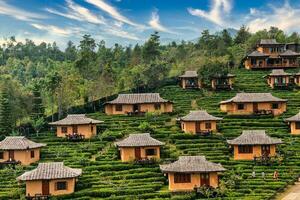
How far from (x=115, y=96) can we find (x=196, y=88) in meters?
14.3

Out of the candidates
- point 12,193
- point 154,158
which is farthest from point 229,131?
point 12,193

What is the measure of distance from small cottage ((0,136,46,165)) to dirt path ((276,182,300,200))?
2753 centimetres

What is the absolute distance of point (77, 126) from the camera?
233 ft

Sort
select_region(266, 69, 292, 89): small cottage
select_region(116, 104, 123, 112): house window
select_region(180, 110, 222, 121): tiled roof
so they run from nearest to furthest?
select_region(180, 110, 222, 121): tiled roof, select_region(116, 104, 123, 112): house window, select_region(266, 69, 292, 89): small cottage

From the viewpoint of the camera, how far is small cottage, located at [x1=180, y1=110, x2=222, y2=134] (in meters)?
69.2

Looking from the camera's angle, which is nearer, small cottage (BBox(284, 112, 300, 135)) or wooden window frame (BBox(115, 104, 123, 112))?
small cottage (BBox(284, 112, 300, 135))

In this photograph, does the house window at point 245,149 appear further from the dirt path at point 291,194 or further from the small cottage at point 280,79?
the small cottage at point 280,79

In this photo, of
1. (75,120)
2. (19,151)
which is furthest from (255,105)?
(19,151)

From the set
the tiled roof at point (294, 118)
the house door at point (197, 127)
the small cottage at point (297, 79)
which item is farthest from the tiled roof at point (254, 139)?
the small cottage at point (297, 79)

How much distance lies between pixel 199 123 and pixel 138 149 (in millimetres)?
11638

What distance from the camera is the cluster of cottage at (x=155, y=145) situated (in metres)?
52.6

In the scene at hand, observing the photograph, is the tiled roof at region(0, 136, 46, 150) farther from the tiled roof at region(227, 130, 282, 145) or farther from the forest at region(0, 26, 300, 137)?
the tiled roof at region(227, 130, 282, 145)

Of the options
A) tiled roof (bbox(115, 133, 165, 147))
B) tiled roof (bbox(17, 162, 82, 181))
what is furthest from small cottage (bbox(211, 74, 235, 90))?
tiled roof (bbox(17, 162, 82, 181))

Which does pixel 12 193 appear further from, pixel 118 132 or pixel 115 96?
pixel 115 96
